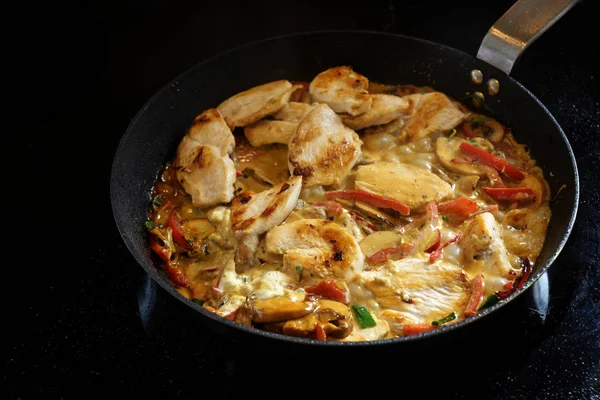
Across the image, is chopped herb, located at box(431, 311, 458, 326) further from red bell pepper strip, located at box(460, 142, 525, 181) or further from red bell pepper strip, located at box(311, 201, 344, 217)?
red bell pepper strip, located at box(460, 142, 525, 181)

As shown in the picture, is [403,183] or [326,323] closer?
[326,323]

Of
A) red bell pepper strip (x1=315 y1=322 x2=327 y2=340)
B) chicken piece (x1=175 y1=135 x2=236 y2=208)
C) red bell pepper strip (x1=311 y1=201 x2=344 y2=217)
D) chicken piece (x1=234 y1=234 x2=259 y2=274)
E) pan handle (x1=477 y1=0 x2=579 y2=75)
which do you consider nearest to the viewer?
red bell pepper strip (x1=315 y1=322 x2=327 y2=340)

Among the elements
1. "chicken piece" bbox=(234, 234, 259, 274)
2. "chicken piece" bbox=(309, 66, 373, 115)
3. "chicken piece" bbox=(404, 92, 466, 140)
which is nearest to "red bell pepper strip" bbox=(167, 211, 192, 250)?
"chicken piece" bbox=(234, 234, 259, 274)

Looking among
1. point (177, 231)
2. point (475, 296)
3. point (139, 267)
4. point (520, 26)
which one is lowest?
point (139, 267)

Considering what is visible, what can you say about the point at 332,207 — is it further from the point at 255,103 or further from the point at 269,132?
the point at 255,103

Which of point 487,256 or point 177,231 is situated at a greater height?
point 487,256

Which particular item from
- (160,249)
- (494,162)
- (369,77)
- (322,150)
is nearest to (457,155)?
(494,162)
